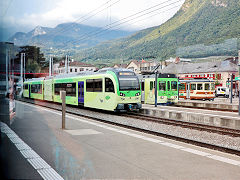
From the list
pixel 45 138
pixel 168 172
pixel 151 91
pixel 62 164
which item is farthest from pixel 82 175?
pixel 151 91

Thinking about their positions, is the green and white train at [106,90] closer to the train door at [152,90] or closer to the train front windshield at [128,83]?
the train front windshield at [128,83]

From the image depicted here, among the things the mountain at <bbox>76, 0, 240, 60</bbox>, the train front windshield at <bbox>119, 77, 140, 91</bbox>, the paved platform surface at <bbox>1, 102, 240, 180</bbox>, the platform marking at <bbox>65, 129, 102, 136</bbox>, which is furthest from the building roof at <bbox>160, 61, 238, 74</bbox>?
the paved platform surface at <bbox>1, 102, 240, 180</bbox>

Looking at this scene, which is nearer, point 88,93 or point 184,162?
point 184,162

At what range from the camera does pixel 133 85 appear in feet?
58.7

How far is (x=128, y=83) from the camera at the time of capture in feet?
57.7

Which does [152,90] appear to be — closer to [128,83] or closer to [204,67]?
[128,83]

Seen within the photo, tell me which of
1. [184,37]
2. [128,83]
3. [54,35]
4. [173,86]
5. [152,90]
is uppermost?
[184,37]

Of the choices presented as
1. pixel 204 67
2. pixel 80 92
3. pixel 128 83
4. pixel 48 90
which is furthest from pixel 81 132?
pixel 204 67

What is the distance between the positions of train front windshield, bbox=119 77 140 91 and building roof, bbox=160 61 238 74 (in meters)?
57.9

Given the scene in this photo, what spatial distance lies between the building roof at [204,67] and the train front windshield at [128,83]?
57.9 metres

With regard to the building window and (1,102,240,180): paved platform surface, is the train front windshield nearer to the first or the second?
the building window

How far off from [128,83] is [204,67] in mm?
62111

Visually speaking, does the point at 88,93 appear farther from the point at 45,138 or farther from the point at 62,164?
the point at 62,164

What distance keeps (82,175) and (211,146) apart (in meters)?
4.67
